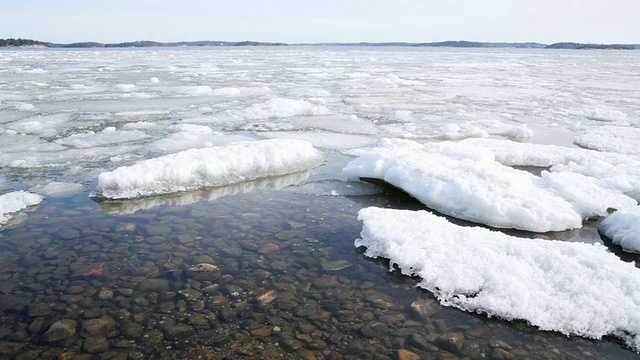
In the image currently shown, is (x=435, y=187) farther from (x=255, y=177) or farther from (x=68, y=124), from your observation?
(x=68, y=124)

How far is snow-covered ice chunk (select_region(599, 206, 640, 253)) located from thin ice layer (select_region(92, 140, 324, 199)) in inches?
123

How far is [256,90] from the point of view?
1339 cm

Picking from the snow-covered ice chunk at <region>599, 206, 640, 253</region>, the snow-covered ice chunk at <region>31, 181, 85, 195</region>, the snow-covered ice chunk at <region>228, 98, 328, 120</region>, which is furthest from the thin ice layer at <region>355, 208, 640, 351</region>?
the snow-covered ice chunk at <region>228, 98, 328, 120</region>

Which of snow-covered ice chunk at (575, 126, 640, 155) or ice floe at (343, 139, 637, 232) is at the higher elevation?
ice floe at (343, 139, 637, 232)

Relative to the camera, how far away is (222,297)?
267 cm

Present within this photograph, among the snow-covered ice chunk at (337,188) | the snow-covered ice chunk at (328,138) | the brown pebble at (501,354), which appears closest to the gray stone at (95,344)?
the brown pebble at (501,354)

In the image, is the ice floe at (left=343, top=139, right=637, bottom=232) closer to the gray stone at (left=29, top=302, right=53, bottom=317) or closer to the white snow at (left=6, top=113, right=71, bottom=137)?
the gray stone at (left=29, top=302, right=53, bottom=317)

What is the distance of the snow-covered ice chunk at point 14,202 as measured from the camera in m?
3.81

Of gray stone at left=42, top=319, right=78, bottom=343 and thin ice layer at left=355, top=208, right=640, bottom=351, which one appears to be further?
thin ice layer at left=355, top=208, right=640, bottom=351

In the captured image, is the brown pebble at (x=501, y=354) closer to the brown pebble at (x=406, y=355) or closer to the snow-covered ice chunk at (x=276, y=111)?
the brown pebble at (x=406, y=355)

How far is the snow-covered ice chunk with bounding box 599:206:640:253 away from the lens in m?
3.36

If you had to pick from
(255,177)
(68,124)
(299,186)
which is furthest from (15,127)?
(299,186)

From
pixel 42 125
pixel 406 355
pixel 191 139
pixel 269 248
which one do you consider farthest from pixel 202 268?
pixel 42 125

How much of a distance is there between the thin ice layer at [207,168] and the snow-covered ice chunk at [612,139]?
422 centimetres
